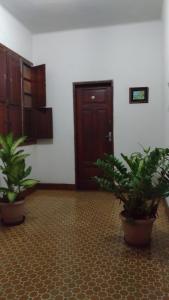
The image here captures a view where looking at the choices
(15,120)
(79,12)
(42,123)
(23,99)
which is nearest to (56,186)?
(42,123)

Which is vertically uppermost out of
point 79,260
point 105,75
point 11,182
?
point 105,75

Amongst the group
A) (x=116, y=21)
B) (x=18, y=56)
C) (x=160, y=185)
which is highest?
(x=116, y=21)

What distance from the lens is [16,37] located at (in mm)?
4070

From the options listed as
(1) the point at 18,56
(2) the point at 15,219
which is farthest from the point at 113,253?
(1) the point at 18,56

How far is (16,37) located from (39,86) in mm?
879

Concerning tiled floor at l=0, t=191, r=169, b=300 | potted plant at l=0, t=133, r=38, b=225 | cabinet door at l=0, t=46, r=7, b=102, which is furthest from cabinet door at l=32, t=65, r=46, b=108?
tiled floor at l=0, t=191, r=169, b=300

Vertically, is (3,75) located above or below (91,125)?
above

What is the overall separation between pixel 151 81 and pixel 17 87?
2.22 metres

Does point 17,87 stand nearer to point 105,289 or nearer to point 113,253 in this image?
point 113,253

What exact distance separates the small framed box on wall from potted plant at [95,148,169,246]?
2.06 m

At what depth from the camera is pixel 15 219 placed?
10.1ft

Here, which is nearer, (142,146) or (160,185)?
(160,185)

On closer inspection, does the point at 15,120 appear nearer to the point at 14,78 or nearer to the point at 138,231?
the point at 14,78

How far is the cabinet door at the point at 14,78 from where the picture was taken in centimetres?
379
